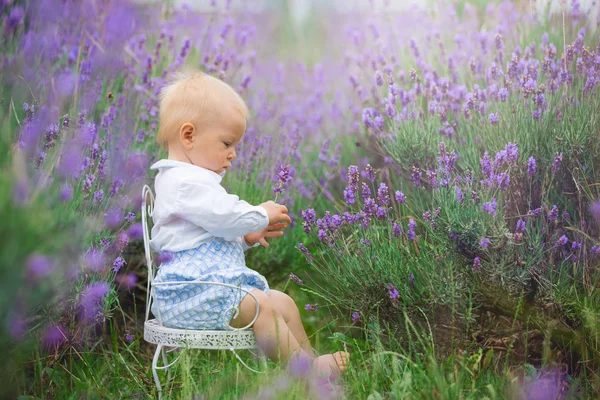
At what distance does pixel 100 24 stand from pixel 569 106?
6.94ft

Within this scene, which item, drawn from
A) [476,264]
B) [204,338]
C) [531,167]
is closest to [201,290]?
[204,338]

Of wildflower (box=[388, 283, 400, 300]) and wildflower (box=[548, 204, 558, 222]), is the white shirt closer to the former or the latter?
wildflower (box=[388, 283, 400, 300])

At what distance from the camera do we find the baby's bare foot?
2.07m

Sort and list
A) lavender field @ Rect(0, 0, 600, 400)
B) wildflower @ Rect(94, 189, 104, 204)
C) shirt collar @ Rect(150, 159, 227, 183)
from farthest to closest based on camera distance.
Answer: wildflower @ Rect(94, 189, 104, 204)
shirt collar @ Rect(150, 159, 227, 183)
lavender field @ Rect(0, 0, 600, 400)

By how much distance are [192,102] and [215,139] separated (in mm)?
133

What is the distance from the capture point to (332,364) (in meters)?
2.10

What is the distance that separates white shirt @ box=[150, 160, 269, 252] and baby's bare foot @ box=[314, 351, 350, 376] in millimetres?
436

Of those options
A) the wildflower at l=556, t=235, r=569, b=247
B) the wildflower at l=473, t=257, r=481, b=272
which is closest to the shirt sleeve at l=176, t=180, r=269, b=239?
the wildflower at l=473, t=257, r=481, b=272

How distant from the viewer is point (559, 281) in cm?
212

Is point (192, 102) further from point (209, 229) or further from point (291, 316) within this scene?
point (291, 316)

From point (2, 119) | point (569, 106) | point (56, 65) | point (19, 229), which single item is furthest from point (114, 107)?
point (569, 106)

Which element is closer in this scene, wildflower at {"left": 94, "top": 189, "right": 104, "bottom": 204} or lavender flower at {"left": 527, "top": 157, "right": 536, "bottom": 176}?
lavender flower at {"left": 527, "top": 157, "right": 536, "bottom": 176}

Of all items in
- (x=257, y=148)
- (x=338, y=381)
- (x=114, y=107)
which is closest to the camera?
(x=338, y=381)

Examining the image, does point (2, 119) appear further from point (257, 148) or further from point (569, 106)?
point (569, 106)
